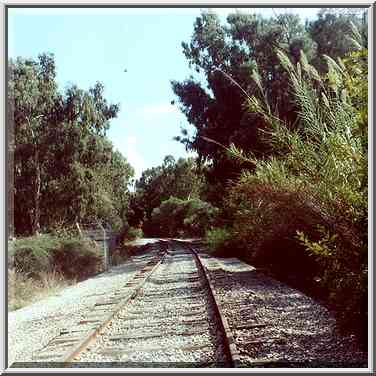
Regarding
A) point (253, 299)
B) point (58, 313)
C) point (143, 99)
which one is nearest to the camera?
point (143, 99)

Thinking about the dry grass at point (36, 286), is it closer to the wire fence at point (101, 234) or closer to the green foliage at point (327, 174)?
the wire fence at point (101, 234)

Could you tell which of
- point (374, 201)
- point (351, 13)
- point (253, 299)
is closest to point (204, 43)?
point (351, 13)

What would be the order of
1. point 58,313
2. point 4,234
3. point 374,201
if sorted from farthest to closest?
point 58,313
point 4,234
point 374,201

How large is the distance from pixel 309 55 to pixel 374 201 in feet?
8.81

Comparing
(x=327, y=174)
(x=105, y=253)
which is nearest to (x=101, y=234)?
(x=105, y=253)

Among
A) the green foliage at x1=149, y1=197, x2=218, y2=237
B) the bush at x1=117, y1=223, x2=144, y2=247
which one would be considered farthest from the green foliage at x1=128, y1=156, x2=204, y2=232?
the bush at x1=117, y1=223, x2=144, y2=247

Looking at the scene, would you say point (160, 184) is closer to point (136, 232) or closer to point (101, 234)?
point (136, 232)

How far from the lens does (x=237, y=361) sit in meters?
4.91

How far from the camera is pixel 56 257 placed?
11.7 meters

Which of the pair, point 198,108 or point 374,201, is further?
point 198,108

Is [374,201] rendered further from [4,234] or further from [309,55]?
[4,234]

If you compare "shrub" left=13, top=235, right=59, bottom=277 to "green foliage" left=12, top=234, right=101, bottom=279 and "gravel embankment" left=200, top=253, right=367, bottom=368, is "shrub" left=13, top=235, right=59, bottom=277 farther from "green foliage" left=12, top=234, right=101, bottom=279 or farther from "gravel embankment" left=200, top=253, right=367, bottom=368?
"gravel embankment" left=200, top=253, right=367, bottom=368

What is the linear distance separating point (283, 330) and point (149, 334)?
1.47m

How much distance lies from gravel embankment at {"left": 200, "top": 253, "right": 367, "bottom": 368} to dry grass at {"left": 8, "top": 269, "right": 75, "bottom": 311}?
2.87m
